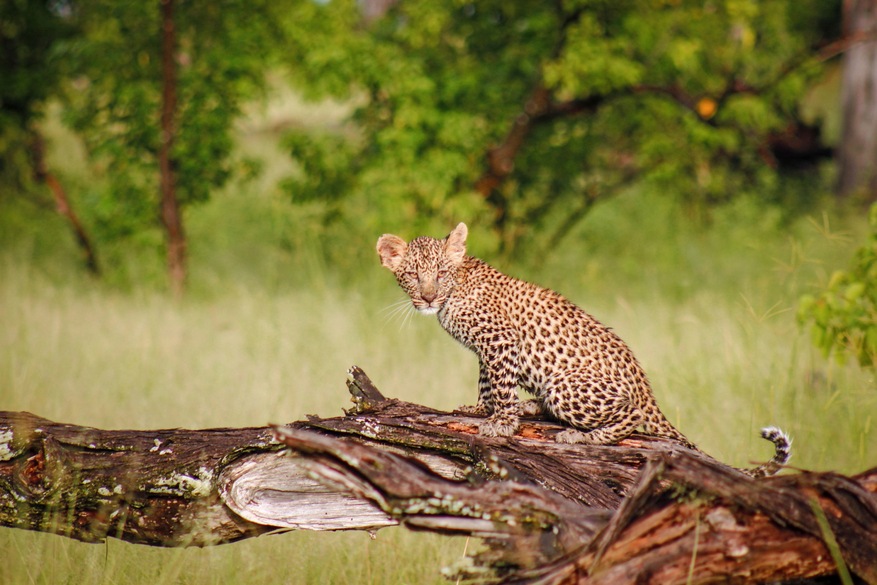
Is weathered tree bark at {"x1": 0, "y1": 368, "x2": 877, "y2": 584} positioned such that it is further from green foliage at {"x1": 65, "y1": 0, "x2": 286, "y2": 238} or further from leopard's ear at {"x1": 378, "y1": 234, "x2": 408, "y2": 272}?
green foliage at {"x1": 65, "y1": 0, "x2": 286, "y2": 238}

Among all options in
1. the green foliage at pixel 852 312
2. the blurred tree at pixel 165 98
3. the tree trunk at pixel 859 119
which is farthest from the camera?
the tree trunk at pixel 859 119

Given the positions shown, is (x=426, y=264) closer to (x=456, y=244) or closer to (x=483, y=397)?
(x=456, y=244)

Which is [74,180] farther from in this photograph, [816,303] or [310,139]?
[816,303]

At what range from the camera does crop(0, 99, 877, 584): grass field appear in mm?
4215

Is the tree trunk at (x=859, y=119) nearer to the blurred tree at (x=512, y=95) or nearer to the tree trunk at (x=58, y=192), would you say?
the blurred tree at (x=512, y=95)

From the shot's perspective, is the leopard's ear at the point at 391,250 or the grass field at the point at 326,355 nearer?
the grass field at the point at 326,355

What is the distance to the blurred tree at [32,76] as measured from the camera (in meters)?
11.3

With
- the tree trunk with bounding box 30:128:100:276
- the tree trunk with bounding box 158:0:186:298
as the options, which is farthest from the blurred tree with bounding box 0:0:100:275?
the tree trunk with bounding box 158:0:186:298

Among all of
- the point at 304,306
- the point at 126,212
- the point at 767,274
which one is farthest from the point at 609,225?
the point at 126,212

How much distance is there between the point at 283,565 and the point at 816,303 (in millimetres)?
3661

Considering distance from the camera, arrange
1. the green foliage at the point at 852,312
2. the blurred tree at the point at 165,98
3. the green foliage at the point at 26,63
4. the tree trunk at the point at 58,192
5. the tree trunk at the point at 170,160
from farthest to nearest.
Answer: the tree trunk at the point at 58,192 → the green foliage at the point at 26,63 → the blurred tree at the point at 165,98 → the tree trunk at the point at 170,160 → the green foliage at the point at 852,312

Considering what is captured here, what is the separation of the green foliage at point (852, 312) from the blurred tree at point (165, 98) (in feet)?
26.8

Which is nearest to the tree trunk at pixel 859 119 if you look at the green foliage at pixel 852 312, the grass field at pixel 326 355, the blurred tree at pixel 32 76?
the grass field at pixel 326 355

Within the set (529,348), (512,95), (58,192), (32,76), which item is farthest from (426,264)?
(32,76)
